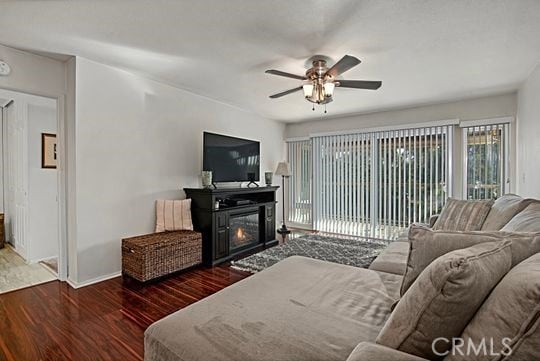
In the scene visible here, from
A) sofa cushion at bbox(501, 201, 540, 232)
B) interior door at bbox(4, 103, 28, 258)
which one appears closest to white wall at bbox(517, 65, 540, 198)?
sofa cushion at bbox(501, 201, 540, 232)

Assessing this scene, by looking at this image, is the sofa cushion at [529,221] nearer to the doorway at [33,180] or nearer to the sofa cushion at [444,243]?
the sofa cushion at [444,243]

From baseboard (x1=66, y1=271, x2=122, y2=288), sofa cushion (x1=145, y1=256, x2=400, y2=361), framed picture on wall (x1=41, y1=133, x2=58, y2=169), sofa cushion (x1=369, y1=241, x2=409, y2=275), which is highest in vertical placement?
framed picture on wall (x1=41, y1=133, x2=58, y2=169)

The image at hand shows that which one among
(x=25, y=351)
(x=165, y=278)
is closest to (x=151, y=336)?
(x=25, y=351)

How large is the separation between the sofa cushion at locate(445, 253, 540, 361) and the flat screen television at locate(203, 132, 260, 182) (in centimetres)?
359

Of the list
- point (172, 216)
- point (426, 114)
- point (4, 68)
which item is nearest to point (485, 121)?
point (426, 114)

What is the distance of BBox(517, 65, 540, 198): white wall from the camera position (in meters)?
2.96

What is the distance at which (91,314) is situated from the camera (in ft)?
7.73

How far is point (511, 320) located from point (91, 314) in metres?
2.83

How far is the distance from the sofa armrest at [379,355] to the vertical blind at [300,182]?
535 cm

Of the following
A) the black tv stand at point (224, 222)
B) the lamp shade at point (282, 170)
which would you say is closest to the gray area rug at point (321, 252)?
the black tv stand at point (224, 222)

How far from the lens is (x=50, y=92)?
2.94 metres

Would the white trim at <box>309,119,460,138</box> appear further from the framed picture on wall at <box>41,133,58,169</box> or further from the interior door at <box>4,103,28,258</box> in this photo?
the interior door at <box>4,103,28,258</box>

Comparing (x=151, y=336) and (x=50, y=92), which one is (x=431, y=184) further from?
(x=50, y=92)

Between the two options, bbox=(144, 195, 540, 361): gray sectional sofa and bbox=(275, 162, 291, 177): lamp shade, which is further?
bbox=(275, 162, 291, 177): lamp shade
